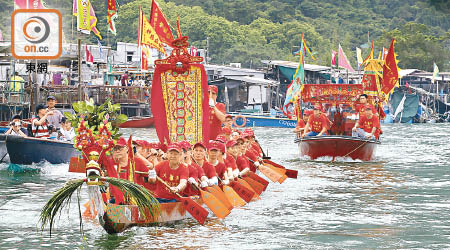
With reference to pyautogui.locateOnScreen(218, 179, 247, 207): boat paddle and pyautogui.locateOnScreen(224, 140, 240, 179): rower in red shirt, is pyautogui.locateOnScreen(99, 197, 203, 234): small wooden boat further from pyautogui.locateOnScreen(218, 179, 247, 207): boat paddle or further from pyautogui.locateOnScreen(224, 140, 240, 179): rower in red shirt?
pyautogui.locateOnScreen(224, 140, 240, 179): rower in red shirt

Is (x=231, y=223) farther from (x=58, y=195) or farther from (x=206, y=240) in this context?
(x=58, y=195)

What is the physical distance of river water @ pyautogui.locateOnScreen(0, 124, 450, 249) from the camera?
44.2 ft

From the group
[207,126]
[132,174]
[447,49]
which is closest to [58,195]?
[132,174]

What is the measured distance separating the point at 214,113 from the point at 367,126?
9.14 m

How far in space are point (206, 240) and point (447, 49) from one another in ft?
263

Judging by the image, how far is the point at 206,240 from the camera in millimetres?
13508

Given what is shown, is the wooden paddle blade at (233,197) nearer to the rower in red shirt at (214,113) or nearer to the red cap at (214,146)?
the red cap at (214,146)

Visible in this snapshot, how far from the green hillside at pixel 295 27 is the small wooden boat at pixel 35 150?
191ft

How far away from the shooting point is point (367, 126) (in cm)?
2670

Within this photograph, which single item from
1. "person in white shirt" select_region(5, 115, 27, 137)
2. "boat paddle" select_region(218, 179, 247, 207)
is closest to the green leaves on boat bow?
"boat paddle" select_region(218, 179, 247, 207)

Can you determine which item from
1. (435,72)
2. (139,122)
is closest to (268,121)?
(139,122)

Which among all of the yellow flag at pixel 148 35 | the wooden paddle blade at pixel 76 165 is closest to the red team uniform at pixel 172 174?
the wooden paddle blade at pixel 76 165

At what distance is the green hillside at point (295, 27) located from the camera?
280 feet

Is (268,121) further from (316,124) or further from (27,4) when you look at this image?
(27,4)
